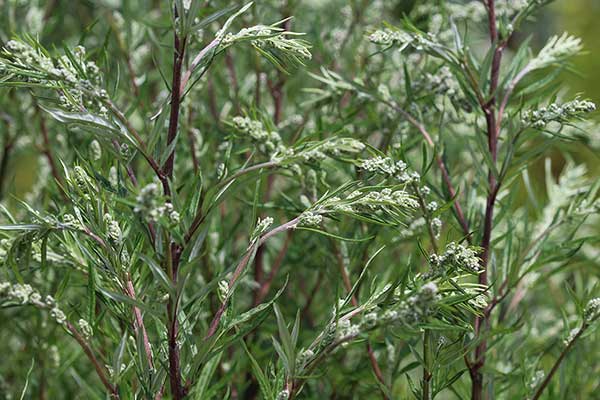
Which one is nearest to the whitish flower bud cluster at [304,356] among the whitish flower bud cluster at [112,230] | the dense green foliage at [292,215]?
the dense green foliage at [292,215]

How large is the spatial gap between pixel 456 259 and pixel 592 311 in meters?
0.11

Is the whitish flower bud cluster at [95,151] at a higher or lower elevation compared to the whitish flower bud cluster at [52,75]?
lower

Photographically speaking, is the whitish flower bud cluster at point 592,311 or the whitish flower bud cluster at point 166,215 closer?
the whitish flower bud cluster at point 166,215

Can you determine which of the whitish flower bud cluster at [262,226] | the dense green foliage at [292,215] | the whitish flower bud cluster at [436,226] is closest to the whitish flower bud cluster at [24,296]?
the dense green foliage at [292,215]

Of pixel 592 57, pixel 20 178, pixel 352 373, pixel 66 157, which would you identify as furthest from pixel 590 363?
pixel 592 57

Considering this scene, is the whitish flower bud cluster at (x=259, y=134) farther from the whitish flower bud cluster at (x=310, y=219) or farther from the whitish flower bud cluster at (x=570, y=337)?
the whitish flower bud cluster at (x=570, y=337)

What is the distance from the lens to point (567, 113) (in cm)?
38

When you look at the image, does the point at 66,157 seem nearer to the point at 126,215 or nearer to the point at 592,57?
the point at 126,215

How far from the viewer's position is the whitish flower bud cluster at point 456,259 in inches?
12.9

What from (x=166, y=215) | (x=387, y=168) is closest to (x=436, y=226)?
(x=387, y=168)

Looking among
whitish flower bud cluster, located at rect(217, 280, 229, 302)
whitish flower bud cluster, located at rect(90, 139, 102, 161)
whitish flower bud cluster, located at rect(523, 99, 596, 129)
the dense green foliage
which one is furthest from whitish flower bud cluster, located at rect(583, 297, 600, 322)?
whitish flower bud cluster, located at rect(90, 139, 102, 161)

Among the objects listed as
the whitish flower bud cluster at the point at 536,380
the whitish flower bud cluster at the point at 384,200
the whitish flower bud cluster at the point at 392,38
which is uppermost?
the whitish flower bud cluster at the point at 392,38

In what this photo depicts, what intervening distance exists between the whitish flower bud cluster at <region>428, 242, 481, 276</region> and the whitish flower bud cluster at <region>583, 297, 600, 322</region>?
3.9 inches

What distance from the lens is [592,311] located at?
39cm
